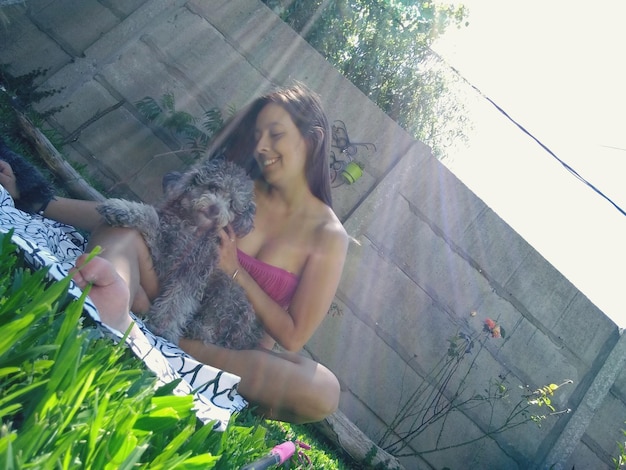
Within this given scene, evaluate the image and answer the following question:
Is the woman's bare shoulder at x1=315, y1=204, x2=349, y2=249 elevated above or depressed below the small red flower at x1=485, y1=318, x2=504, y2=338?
below

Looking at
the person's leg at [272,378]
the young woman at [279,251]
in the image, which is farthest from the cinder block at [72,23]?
the person's leg at [272,378]

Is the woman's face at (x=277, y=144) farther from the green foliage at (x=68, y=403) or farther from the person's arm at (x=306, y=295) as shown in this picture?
the green foliage at (x=68, y=403)

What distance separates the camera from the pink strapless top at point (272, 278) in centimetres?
254

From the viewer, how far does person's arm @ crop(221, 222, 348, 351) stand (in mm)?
2391

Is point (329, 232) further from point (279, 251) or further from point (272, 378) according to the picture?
point (272, 378)

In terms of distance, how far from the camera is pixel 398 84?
6.12 metres

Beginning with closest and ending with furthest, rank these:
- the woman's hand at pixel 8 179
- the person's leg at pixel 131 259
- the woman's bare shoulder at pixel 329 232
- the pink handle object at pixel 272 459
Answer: the pink handle object at pixel 272 459 < the person's leg at pixel 131 259 < the woman's hand at pixel 8 179 < the woman's bare shoulder at pixel 329 232

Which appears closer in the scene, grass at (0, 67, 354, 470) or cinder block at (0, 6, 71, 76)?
grass at (0, 67, 354, 470)

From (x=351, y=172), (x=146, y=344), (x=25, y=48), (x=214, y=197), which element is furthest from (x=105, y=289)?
(x=25, y=48)

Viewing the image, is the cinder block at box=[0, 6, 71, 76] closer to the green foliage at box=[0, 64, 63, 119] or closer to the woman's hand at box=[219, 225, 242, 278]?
the green foliage at box=[0, 64, 63, 119]

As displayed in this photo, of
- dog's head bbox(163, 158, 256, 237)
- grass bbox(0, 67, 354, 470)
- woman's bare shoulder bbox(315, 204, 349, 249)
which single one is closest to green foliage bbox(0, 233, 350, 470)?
grass bbox(0, 67, 354, 470)

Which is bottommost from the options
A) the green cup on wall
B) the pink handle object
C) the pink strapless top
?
the pink handle object

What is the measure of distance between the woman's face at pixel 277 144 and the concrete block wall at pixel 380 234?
55.8 inches

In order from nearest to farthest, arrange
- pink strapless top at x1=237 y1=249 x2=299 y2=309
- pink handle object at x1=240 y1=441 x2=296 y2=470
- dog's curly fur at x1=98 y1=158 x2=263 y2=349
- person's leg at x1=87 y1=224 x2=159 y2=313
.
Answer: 1. pink handle object at x1=240 y1=441 x2=296 y2=470
2. person's leg at x1=87 y1=224 x2=159 y2=313
3. dog's curly fur at x1=98 y1=158 x2=263 y2=349
4. pink strapless top at x1=237 y1=249 x2=299 y2=309
